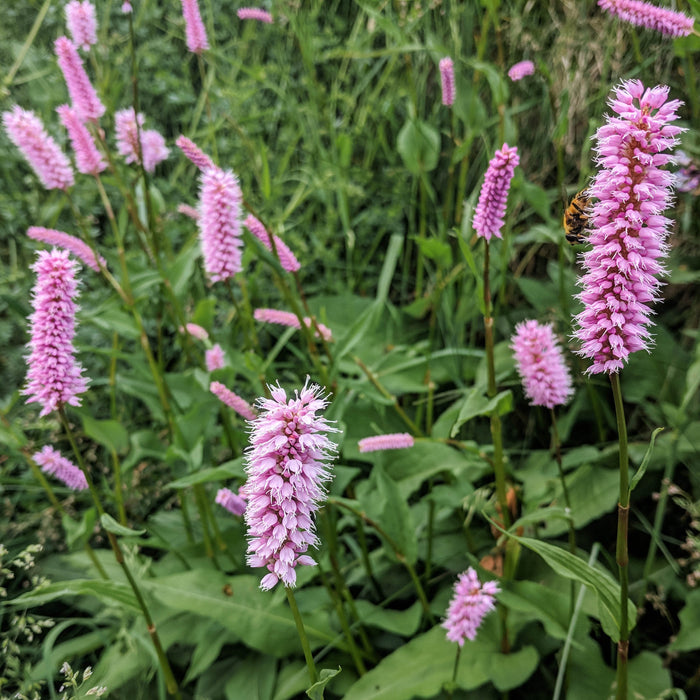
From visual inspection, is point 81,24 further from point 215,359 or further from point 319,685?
point 319,685

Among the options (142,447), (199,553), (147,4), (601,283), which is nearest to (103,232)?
(147,4)

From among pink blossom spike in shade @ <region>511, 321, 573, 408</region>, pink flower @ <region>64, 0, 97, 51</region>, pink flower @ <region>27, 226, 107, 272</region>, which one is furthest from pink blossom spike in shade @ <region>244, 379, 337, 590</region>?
pink flower @ <region>64, 0, 97, 51</region>

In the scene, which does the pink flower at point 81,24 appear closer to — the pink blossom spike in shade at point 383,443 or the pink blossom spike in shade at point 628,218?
the pink blossom spike in shade at point 383,443

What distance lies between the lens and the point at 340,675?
174cm

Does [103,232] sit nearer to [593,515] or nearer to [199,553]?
[199,553]

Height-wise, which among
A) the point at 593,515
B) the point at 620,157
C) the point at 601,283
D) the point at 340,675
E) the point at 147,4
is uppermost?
the point at 620,157

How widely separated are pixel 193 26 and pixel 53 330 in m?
0.99

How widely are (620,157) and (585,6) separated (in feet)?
6.54

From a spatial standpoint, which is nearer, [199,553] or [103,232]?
[199,553]

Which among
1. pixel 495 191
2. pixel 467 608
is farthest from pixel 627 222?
pixel 467 608

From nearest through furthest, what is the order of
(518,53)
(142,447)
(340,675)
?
(340,675) < (142,447) < (518,53)

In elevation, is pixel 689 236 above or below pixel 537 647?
above

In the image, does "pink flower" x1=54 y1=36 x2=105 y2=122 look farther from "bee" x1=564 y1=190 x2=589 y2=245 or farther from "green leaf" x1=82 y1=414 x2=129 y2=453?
"bee" x1=564 y1=190 x2=589 y2=245

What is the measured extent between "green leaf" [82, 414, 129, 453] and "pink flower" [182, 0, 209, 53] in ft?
3.38
